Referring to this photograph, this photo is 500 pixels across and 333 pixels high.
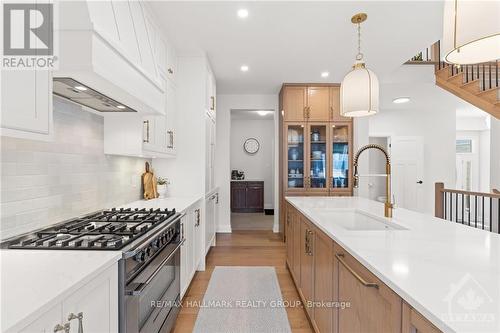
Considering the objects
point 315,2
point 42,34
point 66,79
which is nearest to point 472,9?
point 315,2

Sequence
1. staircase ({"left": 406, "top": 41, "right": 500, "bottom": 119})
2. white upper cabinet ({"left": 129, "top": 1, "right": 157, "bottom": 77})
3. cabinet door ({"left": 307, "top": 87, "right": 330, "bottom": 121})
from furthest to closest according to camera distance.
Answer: cabinet door ({"left": 307, "top": 87, "right": 330, "bottom": 121}) < staircase ({"left": 406, "top": 41, "right": 500, "bottom": 119}) < white upper cabinet ({"left": 129, "top": 1, "right": 157, "bottom": 77})

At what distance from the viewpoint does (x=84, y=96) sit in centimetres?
168

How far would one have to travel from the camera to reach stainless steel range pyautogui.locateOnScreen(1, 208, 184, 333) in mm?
1223

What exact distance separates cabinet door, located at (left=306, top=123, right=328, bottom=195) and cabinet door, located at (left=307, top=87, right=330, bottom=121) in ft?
0.45

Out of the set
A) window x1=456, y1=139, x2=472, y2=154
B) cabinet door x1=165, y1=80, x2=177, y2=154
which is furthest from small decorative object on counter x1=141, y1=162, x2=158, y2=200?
window x1=456, y1=139, x2=472, y2=154

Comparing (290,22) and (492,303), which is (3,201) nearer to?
(492,303)

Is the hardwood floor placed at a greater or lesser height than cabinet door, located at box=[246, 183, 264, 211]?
lesser

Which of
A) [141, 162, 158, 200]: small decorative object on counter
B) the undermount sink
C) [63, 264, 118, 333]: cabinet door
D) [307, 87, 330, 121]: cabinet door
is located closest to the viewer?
[63, 264, 118, 333]: cabinet door

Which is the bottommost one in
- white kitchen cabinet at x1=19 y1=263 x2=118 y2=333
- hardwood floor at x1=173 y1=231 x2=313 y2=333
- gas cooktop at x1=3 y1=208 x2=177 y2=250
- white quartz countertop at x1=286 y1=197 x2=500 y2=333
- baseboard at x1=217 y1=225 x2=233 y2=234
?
hardwood floor at x1=173 y1=231 x2=313 y2=333

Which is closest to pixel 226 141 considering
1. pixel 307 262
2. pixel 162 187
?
pixel 162 187

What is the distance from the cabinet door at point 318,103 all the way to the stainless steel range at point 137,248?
3.20m

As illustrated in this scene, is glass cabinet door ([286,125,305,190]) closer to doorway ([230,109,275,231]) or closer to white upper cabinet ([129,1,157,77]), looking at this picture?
white upper cabinet ([129,1,157,77])

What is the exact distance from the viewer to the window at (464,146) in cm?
751

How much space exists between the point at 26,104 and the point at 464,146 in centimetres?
958
